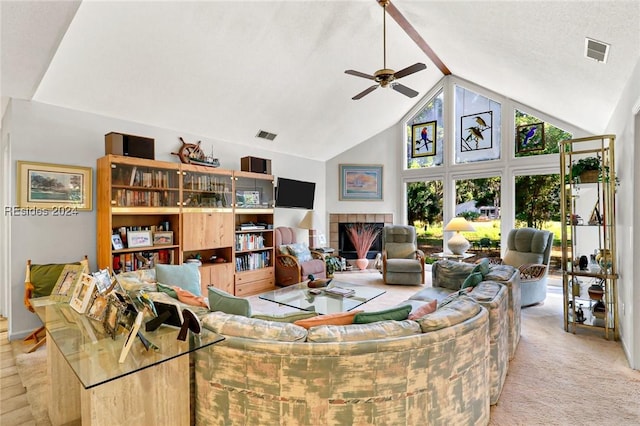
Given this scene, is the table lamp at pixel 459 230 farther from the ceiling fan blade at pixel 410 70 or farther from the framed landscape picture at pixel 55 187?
the framed landscape picture at pixel 55 187

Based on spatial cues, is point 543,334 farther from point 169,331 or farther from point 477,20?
point 169,331

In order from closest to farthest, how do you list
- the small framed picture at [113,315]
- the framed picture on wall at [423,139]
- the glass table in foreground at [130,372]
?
1. the glass table in foreground at [130,372]
2. the small framed picture at [113,315]
3. the framed picture on wall at [423,139]

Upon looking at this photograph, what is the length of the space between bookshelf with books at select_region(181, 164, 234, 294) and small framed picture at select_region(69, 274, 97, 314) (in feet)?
7.99

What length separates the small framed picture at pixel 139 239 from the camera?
3.97 meters

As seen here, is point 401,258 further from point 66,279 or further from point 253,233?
point 66,279

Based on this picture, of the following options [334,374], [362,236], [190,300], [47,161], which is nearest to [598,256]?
[334,374]

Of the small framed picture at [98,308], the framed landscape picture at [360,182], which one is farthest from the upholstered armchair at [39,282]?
the framed landscape picture at [360,182]

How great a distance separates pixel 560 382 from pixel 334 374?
2.19m

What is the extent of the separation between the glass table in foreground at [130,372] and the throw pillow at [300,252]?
155 inches

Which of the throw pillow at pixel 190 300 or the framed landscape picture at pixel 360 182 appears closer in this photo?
the throw pillow at pixel 190 300

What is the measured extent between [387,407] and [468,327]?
25.4 inches

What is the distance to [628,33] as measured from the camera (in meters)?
2.31

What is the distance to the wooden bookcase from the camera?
12.7 ft

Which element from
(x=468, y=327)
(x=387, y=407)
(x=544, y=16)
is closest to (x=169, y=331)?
(x=387, y=407)
